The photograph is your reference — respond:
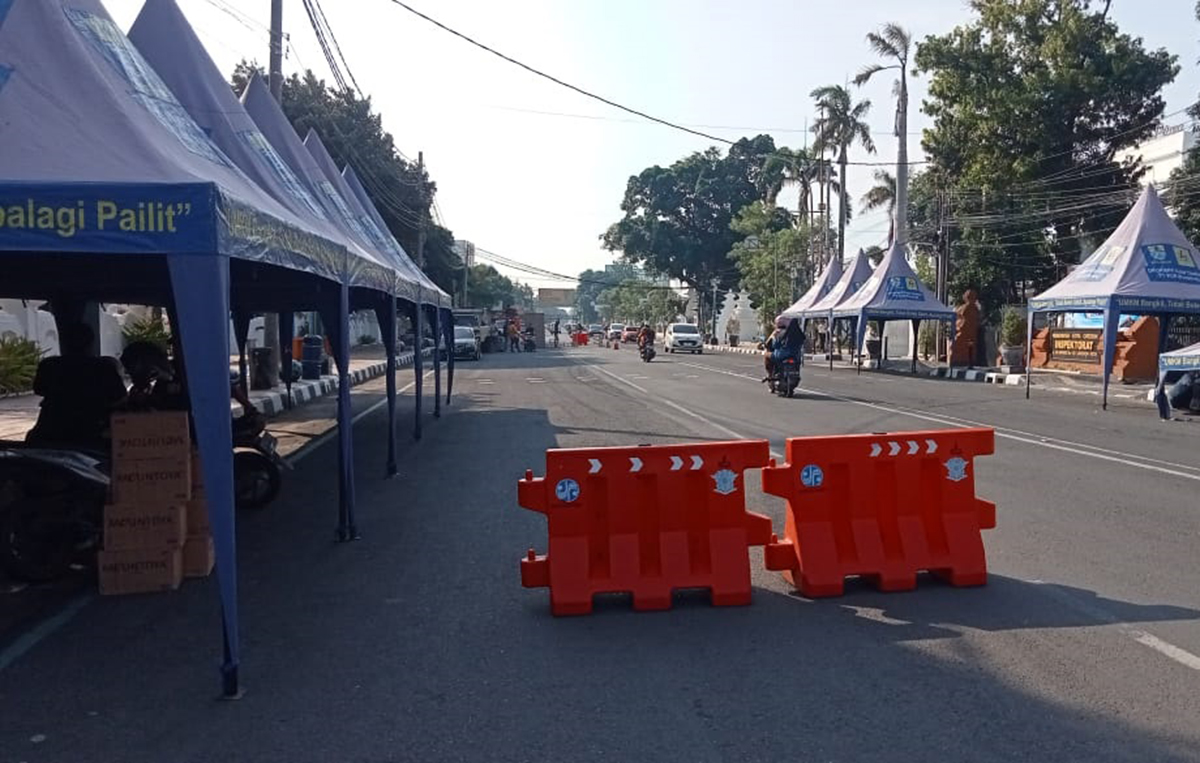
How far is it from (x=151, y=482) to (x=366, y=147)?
134 ft

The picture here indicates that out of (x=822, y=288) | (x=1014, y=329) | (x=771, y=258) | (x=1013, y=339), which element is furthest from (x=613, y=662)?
(x=771, y=258)

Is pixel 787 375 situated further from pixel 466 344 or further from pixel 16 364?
pixel 466 344

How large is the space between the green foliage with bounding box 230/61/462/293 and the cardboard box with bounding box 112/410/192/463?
108 feet

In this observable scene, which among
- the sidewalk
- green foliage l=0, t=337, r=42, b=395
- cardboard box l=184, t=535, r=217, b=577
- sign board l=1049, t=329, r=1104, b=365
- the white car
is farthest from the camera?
the white car

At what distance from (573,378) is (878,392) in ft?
31.0

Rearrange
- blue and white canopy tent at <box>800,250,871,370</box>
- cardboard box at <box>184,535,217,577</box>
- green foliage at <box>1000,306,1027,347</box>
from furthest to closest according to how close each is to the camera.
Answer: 1. blue and white canopy tent at <box>800,250,871,370</box>
2. green foliage at <box>1000,306,1027,347</box>
3. cardboard box at <box>184,535,217,577</box>

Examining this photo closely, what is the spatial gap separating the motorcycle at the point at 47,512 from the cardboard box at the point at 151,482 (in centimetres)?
53

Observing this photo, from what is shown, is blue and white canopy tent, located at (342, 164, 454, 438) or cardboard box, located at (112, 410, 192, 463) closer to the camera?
cardboard box, located at (112, 410, 192, 463)

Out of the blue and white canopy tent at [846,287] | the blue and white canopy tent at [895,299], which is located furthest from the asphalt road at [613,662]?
the blue and white canopy tent at [846,287]

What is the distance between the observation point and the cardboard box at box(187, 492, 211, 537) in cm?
753

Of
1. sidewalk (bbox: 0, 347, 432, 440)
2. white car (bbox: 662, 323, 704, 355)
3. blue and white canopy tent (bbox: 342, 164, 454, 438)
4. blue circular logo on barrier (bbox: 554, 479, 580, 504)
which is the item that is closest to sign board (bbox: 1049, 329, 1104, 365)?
blue and white canopy tent (bbox: 342, 164, 454, 438)

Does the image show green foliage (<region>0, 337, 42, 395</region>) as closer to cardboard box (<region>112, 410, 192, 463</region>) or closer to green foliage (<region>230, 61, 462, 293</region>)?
cardboard box (<region>112, 410, 192, 463</region>)

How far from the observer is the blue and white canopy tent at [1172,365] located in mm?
19156

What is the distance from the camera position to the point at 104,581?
7.16 m
